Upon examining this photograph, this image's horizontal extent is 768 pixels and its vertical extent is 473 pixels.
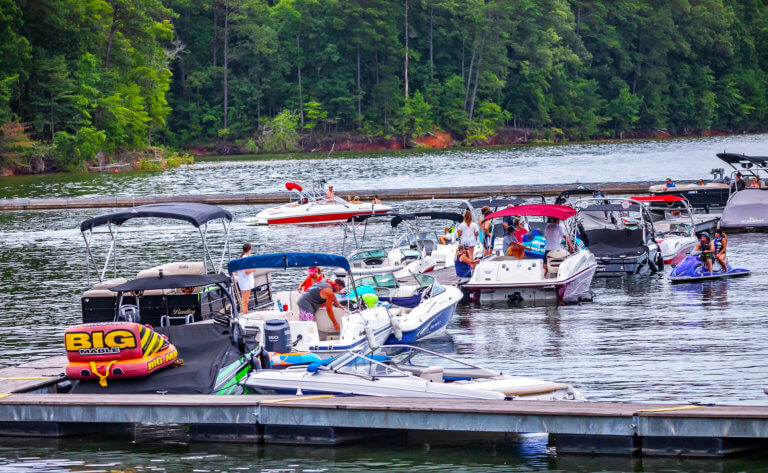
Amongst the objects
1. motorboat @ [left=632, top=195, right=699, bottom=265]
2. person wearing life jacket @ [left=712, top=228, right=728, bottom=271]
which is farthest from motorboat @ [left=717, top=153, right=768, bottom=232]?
person wearing life jacket @ [left=712, top=228, right=728, bottom=271]

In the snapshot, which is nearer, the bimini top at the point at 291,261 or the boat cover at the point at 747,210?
the bimini top at the point at 291,261

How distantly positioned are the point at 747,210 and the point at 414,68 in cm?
9449

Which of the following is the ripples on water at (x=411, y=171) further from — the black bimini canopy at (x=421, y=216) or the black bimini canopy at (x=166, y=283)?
the black bimini canopy at (x=166, y=283)

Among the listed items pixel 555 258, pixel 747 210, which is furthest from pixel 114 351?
pixel 747 210

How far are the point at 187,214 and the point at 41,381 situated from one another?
13.3 feet

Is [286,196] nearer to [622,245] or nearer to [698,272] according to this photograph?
[622,245]

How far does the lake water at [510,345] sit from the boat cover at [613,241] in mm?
1113

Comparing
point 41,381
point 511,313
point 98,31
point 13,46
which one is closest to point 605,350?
point 511,313

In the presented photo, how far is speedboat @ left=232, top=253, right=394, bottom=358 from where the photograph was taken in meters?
17.2

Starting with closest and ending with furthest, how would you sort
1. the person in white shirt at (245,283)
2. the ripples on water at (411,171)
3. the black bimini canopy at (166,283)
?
the black bimini canopy at (166,283), the person in white shirt at (245,283), the ripples on water at (411,171)

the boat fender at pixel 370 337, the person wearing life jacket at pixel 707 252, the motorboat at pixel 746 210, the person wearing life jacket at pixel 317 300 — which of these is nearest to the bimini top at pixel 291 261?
the person wearing life jacket at pixel 317 300

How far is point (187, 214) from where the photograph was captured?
18.3m

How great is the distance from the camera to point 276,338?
55.7 ft

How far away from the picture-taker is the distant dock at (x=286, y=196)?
53312mm
